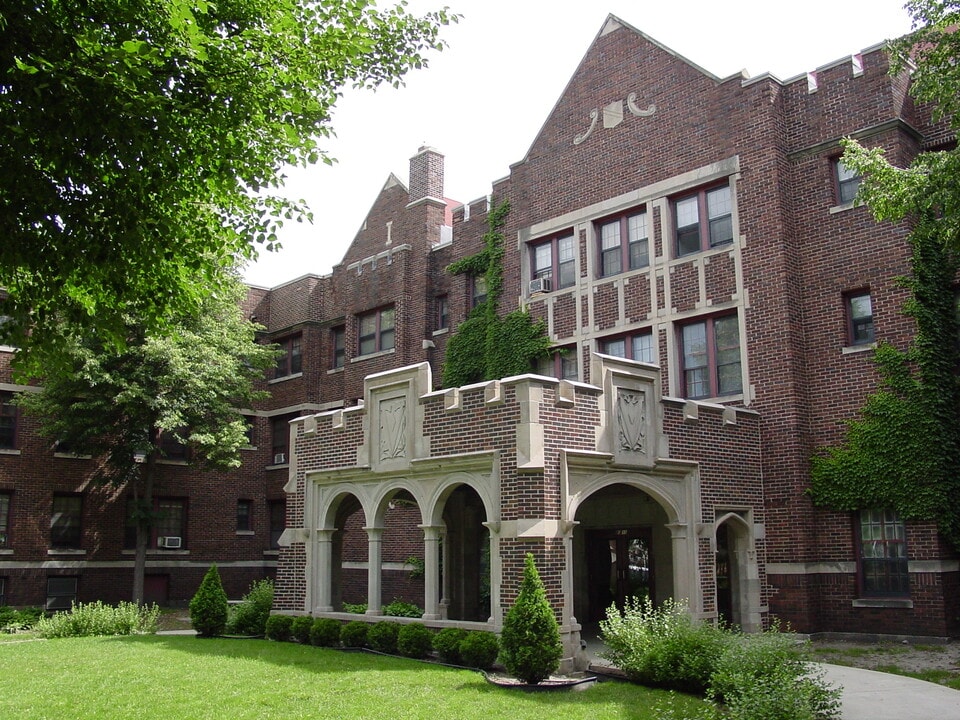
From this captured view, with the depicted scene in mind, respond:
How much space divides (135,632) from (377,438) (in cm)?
970

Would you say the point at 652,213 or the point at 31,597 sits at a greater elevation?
the point at 652,213

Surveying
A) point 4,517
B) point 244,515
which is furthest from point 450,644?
point 244,515

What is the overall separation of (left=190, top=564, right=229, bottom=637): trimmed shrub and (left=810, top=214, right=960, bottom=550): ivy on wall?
13.2m

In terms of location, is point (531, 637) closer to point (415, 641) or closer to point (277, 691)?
point (415, 641)

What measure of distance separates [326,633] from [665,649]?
777cm

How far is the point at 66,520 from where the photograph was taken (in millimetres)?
29984

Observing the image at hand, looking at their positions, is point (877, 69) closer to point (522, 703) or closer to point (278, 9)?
point (278, 9)

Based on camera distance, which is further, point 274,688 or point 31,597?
point 31,597

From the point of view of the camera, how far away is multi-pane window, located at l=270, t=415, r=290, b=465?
3478 centimetres

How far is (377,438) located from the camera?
738 inches

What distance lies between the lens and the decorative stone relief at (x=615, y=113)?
→ 75.0ft

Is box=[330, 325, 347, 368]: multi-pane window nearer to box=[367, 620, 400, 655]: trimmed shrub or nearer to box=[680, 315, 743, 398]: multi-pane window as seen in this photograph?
box=[680, 315, 743, 398]: multi-pane window

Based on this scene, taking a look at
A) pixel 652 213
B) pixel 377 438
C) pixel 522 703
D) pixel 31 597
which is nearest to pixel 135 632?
pixel 31 597

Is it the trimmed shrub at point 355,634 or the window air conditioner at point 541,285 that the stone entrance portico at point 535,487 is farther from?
the window air conditioner at point 541,285
